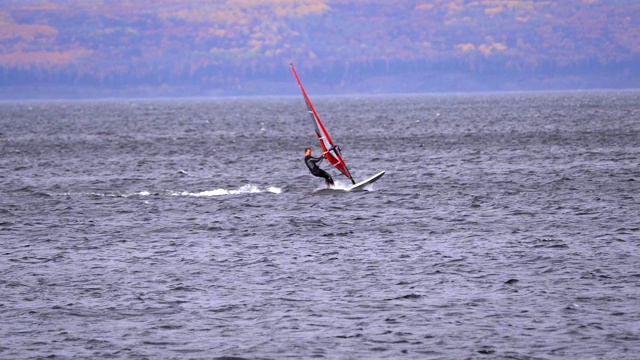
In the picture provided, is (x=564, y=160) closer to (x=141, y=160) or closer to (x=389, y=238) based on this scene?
(x=141, y=160)

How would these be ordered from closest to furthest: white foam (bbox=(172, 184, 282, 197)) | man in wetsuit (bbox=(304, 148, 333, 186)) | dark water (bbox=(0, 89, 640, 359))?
dark water (bbox=(0, 89, 640, 359)) < man in wetsuit (bbox=(304, 148, 333, 186)) < white foam (bbox=(172, 184, 282, 197))

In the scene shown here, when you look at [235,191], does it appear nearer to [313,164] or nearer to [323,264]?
[313,164]

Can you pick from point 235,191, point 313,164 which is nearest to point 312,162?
point 313,164

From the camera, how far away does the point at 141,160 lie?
74.2m

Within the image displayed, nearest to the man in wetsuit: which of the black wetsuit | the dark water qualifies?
the black wetsuit

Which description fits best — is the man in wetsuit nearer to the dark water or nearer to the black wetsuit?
the black wetsuit

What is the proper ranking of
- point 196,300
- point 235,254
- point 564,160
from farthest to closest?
1. point 564,160
2. point 235,254
3. point 196,300

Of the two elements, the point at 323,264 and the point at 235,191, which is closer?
the point at 323,264

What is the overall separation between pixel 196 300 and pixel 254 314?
2195 mm

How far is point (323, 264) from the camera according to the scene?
31.4m

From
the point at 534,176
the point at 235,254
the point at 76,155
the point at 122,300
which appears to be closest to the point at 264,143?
the point at 76,155

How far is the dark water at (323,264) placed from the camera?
2331 centimetres

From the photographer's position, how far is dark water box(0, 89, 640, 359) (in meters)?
23.3

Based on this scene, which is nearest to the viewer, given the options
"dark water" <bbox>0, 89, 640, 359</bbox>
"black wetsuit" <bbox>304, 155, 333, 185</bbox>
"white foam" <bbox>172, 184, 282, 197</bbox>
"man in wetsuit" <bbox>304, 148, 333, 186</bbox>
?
"dark water" <bbox>0, 89, 640, 359</bbox>
